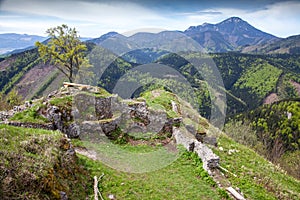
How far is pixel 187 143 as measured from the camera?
20.0 m

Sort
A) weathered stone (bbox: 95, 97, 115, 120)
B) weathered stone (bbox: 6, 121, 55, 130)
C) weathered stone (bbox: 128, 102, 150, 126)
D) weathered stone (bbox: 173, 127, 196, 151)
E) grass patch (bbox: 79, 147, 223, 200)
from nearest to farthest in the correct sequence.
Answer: grass patch (bbox: 79, 147, 223, 200), weathered stone (bbox: 6, 121, 55, 130), weathered stone (bbox: 173, 127, 196, 151), weathered stone (bbox: 95, 97, 115, 120), weathered stone (bbox: 128, 102, 150, 126)

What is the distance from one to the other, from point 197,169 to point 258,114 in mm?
121862

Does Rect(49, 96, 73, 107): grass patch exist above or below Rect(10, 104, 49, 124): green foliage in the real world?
above

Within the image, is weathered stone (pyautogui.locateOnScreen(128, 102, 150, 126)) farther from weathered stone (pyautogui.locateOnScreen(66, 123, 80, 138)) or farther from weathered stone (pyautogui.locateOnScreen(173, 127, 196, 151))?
weathered stone (pyautogui.locateOnScreen(66, 123, 80, 138))

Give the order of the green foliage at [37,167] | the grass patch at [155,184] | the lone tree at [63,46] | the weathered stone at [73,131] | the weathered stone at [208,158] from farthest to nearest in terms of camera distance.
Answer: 1. the lone tree at [63,46]
2. the weathered stone at [73,131]
3. the weathered stone at [208,158]
4. the grass patch at [155,184]
5. the green foliage at [37,167]

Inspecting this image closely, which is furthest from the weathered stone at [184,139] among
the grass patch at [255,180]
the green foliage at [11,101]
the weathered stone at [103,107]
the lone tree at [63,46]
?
the green foliage at [11,101]

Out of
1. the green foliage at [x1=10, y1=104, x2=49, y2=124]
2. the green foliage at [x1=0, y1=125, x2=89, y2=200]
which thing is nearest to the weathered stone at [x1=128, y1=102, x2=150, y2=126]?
the green foliage at [x1=10, y1=104, x2=49, y2=124]

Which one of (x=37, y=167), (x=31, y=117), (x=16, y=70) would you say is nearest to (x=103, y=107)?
(x=31, y=117)

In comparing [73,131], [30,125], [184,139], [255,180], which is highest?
[30,125]

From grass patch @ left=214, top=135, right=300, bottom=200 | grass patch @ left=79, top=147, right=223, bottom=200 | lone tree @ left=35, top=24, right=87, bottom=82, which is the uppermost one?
lone tree @ left=35, top=24, right=87, bottom=82

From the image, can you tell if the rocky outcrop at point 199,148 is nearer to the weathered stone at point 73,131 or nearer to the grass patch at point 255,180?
the grass patch at point 255,180

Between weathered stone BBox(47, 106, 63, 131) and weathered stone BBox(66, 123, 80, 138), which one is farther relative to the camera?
weathered stone BBox(66, 123, 80, 138)

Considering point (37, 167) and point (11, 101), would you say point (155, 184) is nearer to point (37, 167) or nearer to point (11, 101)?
point (37, 167)

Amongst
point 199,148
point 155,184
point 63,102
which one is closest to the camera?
point 155,184
